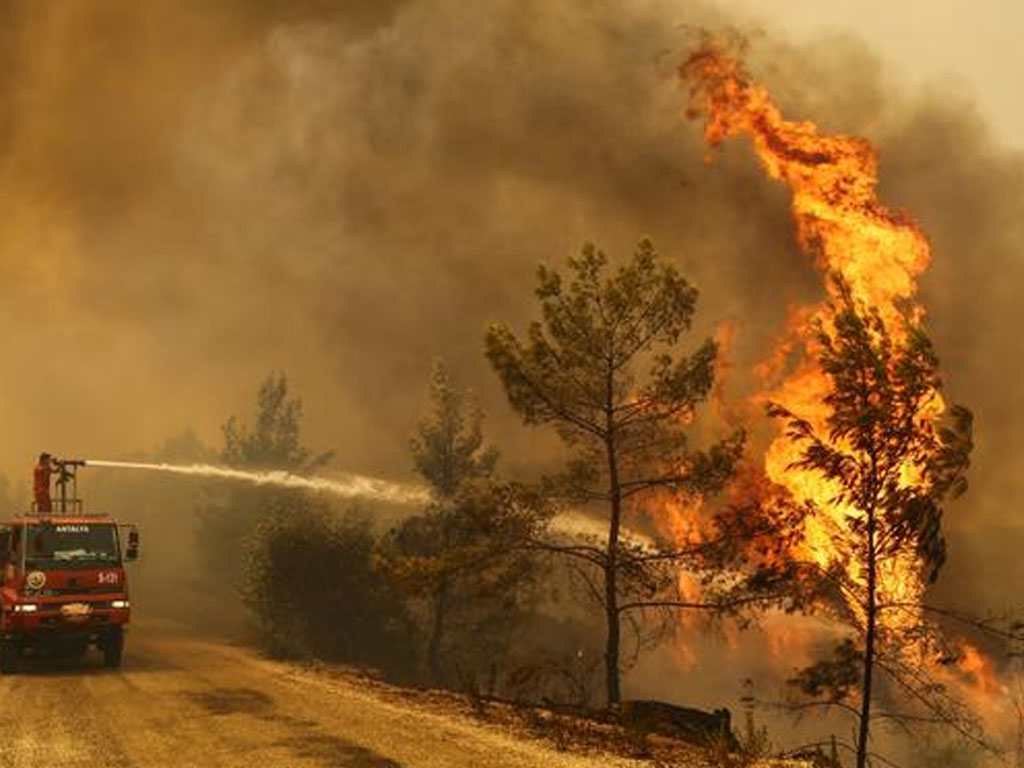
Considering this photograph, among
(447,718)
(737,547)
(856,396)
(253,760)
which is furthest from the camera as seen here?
(737,547)

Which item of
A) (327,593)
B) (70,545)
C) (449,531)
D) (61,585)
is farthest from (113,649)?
(449,531)

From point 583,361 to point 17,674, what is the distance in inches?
523

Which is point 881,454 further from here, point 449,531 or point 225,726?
point 449,531

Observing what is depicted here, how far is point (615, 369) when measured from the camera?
19.0 m

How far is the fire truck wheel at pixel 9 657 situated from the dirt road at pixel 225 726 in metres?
0.26

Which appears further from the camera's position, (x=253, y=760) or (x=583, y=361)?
(x=583, y=361)

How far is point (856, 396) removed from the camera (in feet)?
44.1

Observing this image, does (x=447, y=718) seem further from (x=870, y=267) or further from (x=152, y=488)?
(x=152, y=488)

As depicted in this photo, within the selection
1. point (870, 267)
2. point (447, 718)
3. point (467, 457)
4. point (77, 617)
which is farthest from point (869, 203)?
point (77, 617)

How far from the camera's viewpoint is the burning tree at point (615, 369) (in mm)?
18562

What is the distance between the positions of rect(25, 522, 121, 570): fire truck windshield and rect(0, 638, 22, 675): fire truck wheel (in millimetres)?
1760

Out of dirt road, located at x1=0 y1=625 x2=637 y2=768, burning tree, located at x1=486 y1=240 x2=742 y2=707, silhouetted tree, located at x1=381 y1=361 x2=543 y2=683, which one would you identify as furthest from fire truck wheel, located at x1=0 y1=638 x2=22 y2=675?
burning tree, located at x1=486 y1=240 x2=742 y2=707

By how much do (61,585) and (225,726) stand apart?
7.09m

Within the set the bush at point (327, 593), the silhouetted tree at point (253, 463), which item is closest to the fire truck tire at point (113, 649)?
the bush at point (327, 593)
